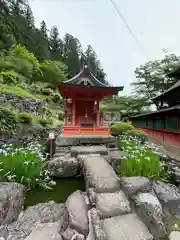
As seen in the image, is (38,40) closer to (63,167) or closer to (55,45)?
(55,45)

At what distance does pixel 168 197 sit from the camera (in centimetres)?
359

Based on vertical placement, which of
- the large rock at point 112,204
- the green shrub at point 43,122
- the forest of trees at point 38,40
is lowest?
the large rock at point 112,204

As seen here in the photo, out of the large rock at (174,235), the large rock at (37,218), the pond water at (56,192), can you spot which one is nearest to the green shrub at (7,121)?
the pond water at (56,192)

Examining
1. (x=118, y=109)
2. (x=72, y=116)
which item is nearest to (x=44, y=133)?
(x=72, y=116)

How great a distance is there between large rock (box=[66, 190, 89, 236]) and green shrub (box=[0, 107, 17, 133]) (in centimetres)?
426

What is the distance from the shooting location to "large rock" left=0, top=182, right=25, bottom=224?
2.88 metres

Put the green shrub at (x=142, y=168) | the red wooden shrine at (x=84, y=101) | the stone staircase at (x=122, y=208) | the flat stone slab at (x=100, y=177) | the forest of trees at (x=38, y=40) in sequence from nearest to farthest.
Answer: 1. the stone staircase at (x=122, y=208)
2. the flat stone slab at (x=100, y=177)
3. the green shrub at (x=142, y=168)
4. the red wooden shrine at (x=84, y=101)
5. the forest of trees at (x=38, y=40)

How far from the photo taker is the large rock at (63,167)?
4824 millimetres

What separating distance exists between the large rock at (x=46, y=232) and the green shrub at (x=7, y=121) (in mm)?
4387

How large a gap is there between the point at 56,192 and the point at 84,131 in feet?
11.6

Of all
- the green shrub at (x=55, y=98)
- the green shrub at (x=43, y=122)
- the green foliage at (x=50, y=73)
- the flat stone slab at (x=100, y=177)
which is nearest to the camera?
the flat stone slab at (x=100, y=177)

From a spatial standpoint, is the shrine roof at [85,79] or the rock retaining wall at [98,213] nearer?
the rock retaining wall at [98,213]

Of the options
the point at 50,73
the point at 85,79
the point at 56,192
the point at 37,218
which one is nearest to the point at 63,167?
the point at 56,192

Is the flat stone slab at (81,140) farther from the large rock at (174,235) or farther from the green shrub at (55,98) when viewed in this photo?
the green shrub at (55,98)
